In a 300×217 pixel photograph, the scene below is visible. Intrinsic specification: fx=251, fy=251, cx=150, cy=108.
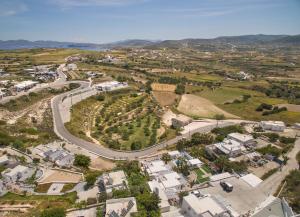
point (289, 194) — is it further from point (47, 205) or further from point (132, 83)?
point (132, 83)

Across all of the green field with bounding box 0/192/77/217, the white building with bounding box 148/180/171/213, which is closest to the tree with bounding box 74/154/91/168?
the green field with bounding box 0/192/77/217

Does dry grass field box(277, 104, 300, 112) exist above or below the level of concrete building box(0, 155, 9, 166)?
below

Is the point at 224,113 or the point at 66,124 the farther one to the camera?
the point at 224,113

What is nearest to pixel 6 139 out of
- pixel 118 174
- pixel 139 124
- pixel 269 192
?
pixel 118 174

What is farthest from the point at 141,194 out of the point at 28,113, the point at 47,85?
the point at 47,85

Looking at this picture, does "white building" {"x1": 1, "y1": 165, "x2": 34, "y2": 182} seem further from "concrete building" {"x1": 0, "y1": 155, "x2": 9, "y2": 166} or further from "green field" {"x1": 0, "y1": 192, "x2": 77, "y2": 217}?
"green field" {"x1": 0, "y1": 192, "x2": 77, "y2": 217}

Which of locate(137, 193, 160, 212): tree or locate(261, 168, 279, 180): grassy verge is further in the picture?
locate(261, 168, 279, 180): grassy verge

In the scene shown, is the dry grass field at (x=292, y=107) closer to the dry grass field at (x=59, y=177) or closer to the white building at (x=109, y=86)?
the white building at (x=109, y=86)
